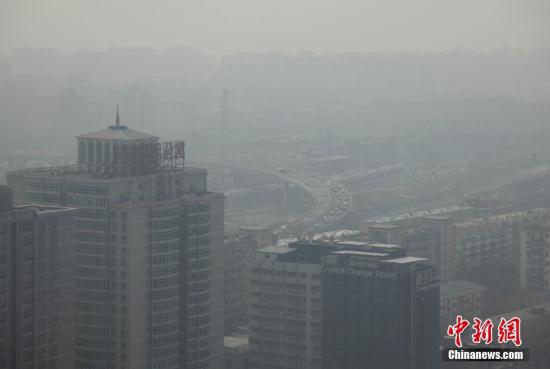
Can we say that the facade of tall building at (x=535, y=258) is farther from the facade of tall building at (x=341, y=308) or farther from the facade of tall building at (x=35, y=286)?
the facade of tall building at (x=35, y=286)

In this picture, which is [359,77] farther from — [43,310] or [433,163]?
[43,310]

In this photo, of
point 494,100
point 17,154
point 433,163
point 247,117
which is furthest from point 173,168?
point 494,100

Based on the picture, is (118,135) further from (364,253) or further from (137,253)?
(364,253)

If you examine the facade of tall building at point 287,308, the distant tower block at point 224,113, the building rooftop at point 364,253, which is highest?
the distant tower block at point 224,113

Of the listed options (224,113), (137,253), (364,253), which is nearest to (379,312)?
(364,253)

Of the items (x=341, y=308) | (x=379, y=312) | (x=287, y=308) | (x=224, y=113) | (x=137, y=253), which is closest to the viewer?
(x=137, y=253)

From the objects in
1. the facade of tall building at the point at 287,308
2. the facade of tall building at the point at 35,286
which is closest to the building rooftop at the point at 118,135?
the facade of tall building at the point at 35,286
